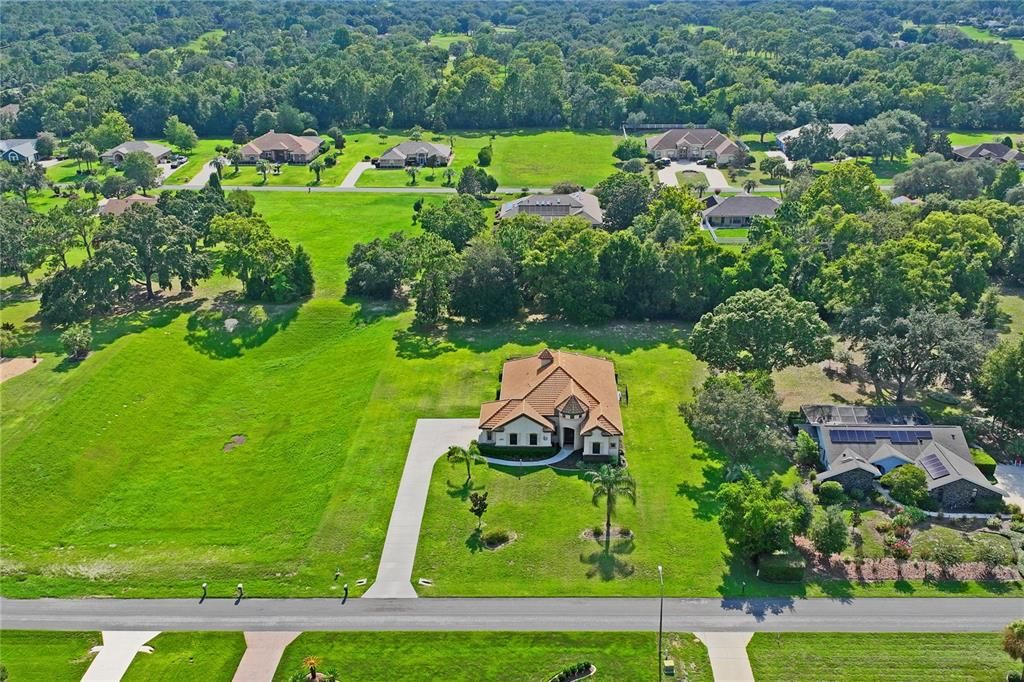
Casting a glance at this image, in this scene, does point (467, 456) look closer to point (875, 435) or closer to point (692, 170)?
point (875, 435)

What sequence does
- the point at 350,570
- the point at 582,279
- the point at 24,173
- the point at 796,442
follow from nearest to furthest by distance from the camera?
1. the point at 350,570
2. the point at 796,442
3. the point at 582,279
4. the point at 24,173

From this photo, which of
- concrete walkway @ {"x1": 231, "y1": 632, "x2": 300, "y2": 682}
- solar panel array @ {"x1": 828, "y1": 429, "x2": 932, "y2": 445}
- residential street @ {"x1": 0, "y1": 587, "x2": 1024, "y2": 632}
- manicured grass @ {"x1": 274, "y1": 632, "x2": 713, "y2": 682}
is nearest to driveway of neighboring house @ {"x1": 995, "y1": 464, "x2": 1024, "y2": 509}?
solar panel array @ {"x1": 828, "y1": 429, "x2": 932, "y2": 445}

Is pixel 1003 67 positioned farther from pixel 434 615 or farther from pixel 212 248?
pixel 434 615

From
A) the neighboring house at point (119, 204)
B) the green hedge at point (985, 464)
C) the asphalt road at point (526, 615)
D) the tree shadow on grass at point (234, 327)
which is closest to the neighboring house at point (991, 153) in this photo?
the green hedge at point (985, 464)

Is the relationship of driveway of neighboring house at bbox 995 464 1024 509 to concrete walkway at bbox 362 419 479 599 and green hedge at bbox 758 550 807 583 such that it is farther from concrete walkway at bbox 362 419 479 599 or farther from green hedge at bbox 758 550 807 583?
concrete walkway at bbox 362 419 479 599

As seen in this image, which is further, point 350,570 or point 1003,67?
point 1003,67

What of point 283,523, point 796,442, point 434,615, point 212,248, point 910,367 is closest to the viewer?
point 434,615

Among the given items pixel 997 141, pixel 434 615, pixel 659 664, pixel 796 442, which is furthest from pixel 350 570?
pixel 997 141

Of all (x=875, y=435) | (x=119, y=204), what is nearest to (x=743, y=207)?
(x=875, y=435)
